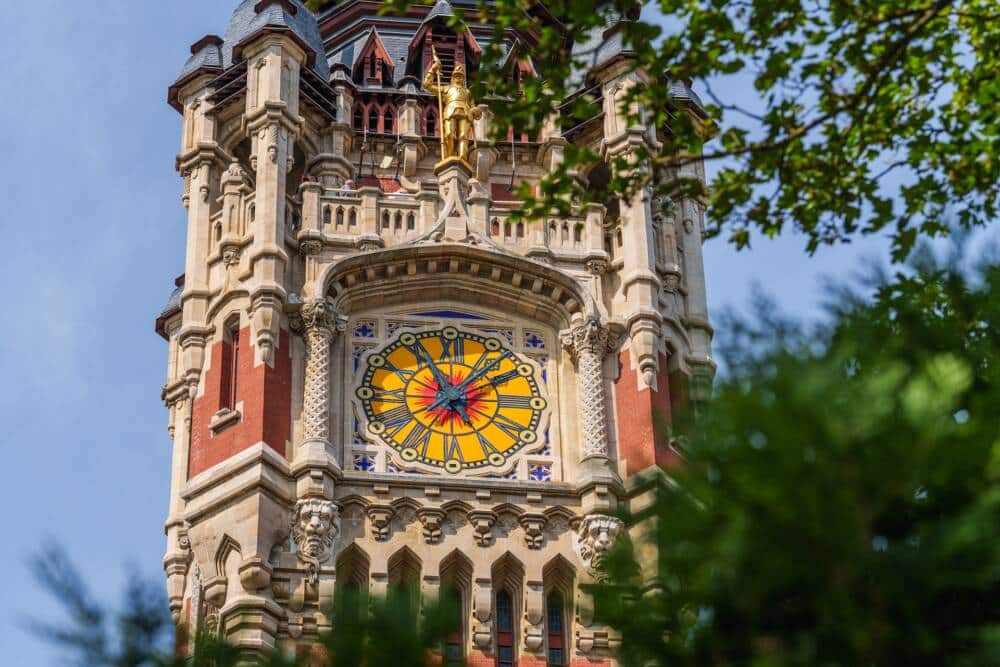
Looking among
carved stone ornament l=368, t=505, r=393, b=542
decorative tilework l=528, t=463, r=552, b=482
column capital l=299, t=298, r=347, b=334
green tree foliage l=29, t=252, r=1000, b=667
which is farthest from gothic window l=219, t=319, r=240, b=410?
green tree foliage l=29, t=252, r=1000, b=667

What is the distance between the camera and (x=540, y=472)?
93.8 ft

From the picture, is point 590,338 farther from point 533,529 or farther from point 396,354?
point 533,529

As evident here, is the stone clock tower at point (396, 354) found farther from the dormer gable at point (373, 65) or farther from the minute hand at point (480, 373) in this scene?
the dormer gable at point (373, 65)

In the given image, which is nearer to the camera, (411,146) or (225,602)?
(225,602)

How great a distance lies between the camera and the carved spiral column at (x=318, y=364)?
28.1 metres

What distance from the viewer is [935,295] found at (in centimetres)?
1700

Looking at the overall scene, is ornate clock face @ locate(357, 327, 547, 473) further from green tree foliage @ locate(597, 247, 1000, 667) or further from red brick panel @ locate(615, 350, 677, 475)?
green tree foliage @ locate(597, 247, 1000, 667)

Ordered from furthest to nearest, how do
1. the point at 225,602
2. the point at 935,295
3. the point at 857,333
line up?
the point at 225,602
the point at 935,295
the point at 857,333

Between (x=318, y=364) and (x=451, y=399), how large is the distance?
1904 mm

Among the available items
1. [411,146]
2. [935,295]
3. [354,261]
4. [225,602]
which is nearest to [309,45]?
[411,146]

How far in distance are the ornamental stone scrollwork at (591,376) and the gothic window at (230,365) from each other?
4.56m

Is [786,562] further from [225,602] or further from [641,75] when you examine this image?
[641,75]

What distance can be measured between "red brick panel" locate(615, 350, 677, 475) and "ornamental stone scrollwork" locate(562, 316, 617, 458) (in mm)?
245

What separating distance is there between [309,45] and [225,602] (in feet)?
32.7
